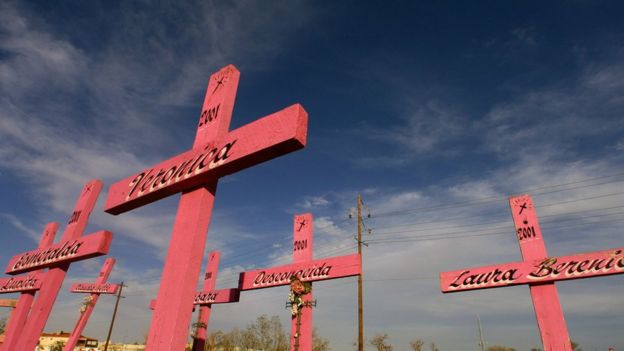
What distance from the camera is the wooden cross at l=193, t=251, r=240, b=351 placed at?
18641 mm

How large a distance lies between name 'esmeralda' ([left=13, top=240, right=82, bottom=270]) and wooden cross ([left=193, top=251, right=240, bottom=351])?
10.3m

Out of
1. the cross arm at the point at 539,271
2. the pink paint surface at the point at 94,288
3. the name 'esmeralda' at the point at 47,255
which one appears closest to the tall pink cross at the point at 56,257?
the name 'esmeralda' at the point at 47,255

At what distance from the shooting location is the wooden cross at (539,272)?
38.4ft

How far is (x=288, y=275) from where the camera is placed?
50.4ft

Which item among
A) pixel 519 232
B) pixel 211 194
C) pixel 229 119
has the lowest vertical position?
pixel 211 194

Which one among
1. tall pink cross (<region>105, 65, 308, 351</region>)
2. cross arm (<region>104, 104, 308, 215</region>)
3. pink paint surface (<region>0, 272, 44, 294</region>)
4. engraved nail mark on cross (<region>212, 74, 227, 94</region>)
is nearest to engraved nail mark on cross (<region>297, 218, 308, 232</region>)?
pink paint surface (<region>0, 272, 44, 294</region>)

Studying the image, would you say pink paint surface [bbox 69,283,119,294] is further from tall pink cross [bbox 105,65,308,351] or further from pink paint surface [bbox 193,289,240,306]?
tall pink cross [bbox 105,65,308,351]

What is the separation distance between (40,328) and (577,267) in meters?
15.6

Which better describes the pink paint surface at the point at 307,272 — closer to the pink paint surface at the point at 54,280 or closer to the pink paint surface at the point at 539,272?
the pink paint surface at the point at 539,272

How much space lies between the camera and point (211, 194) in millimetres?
4102

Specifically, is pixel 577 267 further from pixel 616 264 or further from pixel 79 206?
pixel 79 206

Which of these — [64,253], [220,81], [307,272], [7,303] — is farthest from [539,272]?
[7,303]

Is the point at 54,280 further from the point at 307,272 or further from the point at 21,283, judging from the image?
the point at 307,272

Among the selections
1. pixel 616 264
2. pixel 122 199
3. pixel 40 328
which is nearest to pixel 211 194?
pixel 122 199
